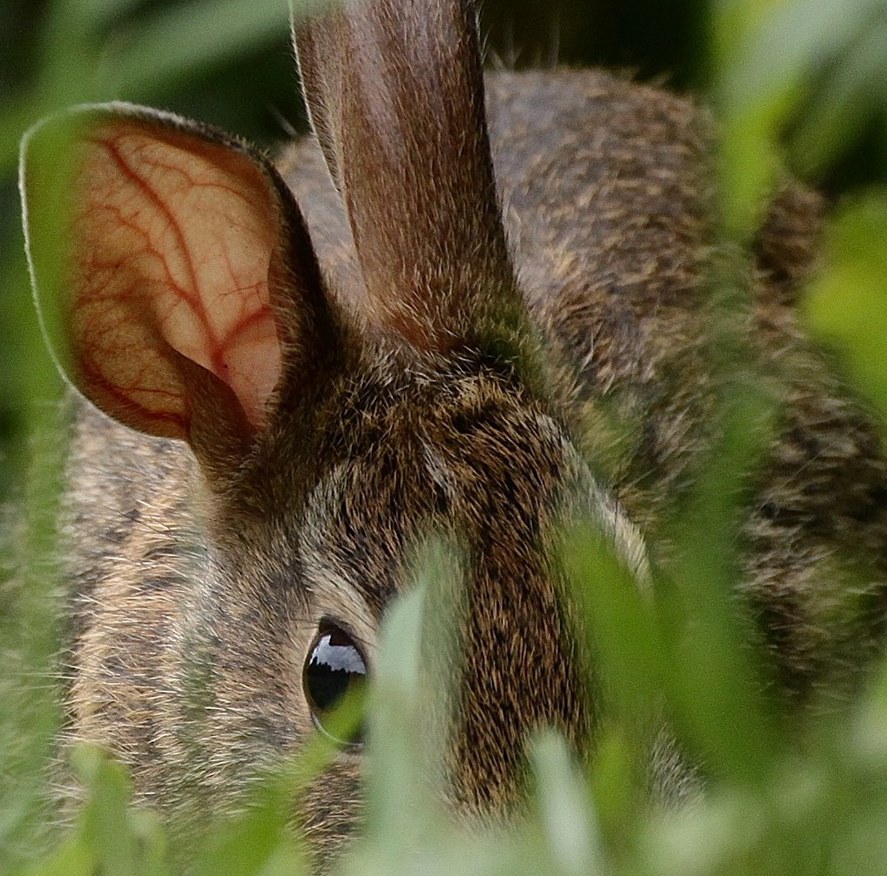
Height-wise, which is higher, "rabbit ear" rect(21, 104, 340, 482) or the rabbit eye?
"rabbit ear" rect(21, 104, 340, 482)

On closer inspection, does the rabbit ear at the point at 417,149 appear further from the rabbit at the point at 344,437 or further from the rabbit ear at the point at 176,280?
the rabbit ear at the point at 176,280

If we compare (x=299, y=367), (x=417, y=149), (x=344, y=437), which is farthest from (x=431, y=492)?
(x=417, y=149)

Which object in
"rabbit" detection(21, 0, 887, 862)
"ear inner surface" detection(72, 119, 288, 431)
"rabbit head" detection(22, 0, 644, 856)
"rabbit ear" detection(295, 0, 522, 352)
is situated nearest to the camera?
"rabbit" detection(21, 0, 887, 862)

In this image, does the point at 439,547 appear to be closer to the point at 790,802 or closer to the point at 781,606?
the point at 790,802

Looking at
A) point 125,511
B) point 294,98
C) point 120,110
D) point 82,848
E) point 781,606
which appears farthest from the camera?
point 294,98

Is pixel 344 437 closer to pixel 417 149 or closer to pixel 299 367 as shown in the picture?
pixel 299 367

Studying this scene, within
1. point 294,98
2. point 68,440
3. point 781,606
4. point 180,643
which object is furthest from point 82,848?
point 294,98

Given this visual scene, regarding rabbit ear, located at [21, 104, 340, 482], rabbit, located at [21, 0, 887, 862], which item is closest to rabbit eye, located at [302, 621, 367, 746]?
rabbit, located at [21, 0, 887, 862]

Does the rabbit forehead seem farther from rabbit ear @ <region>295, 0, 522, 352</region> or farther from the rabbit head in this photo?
rabbit ear @ <region>295, 0, 522, 352</region>
